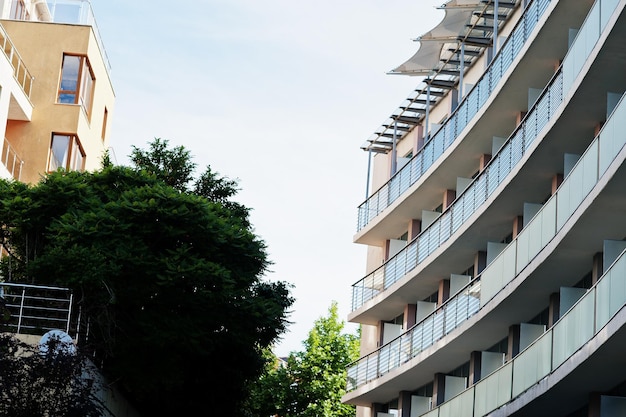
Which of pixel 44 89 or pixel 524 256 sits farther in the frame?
pixel 44 89

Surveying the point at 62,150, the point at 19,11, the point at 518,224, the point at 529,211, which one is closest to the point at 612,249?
the point at 529,211

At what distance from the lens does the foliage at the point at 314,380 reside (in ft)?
188

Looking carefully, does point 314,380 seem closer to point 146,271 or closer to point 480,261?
point 480,261

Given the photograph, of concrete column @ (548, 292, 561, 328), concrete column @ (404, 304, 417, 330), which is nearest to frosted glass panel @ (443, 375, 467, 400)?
concrete column @ (404, 304, 417, 330)

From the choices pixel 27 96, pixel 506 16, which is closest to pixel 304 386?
pixel 27 96

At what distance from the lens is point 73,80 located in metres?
43.3

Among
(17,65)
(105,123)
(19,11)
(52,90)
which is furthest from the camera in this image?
(105,123)

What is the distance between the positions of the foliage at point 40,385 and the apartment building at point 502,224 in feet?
31.6

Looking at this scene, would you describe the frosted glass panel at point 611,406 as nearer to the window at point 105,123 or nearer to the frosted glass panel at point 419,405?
the frosted glass panel at point 419,405

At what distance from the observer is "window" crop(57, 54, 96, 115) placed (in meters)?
43.1

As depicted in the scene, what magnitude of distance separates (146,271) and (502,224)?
33.4 ft

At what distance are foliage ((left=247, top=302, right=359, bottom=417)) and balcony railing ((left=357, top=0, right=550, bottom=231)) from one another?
48.7 ft

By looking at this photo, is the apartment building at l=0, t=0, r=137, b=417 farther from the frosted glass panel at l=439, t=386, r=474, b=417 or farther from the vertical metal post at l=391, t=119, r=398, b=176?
the frosted glass panel at l=439, t=386, r=474, b=417

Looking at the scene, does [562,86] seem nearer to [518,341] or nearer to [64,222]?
[518,341]
